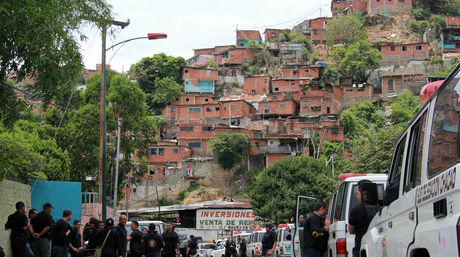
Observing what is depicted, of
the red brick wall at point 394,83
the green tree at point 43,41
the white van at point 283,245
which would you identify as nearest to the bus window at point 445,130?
the green tree at point 43,41

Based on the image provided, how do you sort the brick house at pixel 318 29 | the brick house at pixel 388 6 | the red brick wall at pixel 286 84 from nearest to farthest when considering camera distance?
the red brick wall at pixel 286 84 < the brick house at pixel 318 29 < the brick house at pixel 388 6

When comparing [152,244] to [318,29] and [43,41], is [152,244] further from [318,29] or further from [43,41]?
[318,29]

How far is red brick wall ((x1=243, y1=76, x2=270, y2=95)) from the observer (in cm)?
8531

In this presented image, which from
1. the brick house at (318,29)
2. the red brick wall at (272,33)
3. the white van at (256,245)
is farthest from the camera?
the red brick wall at (272,33)

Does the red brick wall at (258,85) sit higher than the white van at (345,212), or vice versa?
the red brick wall at (258,85)

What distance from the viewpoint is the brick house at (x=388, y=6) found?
102 m

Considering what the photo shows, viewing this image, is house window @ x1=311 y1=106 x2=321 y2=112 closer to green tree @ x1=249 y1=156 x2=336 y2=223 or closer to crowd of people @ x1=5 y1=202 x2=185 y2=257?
green tree @ x1=249 y1=156 x2=336 y2=223

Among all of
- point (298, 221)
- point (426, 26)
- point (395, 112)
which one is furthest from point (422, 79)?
point (298, 221)

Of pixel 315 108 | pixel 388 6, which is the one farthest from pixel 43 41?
pixel 388 6

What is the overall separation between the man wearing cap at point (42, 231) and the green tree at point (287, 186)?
34545 millimetres

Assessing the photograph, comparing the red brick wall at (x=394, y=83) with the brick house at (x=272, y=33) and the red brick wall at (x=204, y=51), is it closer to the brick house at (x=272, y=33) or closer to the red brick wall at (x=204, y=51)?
the brick house at (x=272, y=33)

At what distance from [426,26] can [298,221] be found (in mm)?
91555

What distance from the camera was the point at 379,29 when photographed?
100062 millimetres

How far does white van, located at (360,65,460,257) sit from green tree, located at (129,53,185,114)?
265 feet
